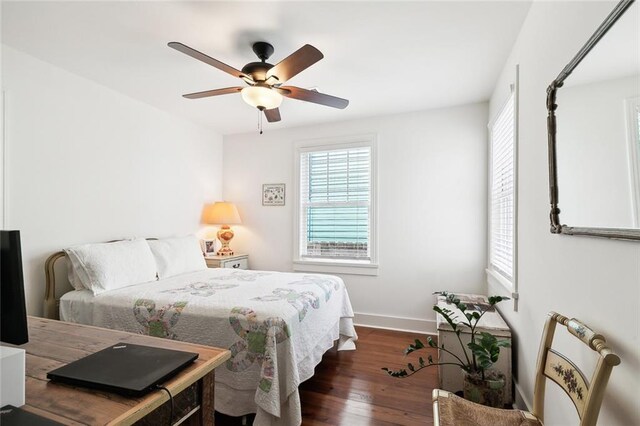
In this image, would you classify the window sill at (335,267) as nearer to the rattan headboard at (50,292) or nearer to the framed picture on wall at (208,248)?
the framed picture on wall at (208,248)

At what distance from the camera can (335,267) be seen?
12.8ft

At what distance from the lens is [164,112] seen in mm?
3611

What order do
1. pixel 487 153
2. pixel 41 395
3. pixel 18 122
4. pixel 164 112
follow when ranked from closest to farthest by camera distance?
pixel 41 395 → pixel 18 122 → pixel 487 153 → pixel 164 112

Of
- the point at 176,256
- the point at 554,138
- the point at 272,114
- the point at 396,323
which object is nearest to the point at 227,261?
the point at 176,256

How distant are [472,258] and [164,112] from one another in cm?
384

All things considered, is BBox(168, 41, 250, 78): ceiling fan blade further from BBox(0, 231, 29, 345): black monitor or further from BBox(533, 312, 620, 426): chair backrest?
BBox(533, 312, 620, 426): chair backrest

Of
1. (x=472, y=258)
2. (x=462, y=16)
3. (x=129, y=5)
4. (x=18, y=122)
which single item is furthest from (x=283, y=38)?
(x=472, y=258)

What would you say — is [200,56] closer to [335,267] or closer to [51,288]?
[51,288]

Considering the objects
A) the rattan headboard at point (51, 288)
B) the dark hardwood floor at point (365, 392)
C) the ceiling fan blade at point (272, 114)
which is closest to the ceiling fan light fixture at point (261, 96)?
the ceiling fan blade at point (272, 114)

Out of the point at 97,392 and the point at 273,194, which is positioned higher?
the point at 273,194

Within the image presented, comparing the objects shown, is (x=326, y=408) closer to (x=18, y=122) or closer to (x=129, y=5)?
(x=129, y=5)

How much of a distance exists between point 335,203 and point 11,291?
334 centimetres

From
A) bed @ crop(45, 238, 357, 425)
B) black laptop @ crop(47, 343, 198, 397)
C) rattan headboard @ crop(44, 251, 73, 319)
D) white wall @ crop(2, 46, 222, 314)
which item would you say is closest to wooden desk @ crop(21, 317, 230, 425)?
black laptop @ crop(47, 343, 198, 397)

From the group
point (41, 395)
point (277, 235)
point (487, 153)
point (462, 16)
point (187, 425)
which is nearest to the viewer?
point (41, 395)
